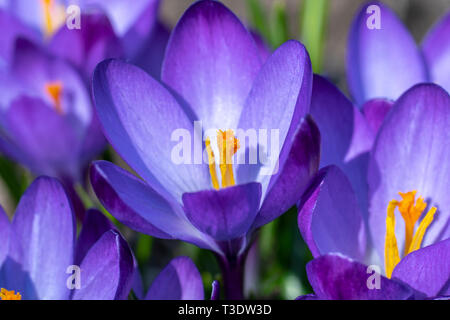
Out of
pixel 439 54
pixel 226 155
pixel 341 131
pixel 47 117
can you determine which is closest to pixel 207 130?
pixel 226 155

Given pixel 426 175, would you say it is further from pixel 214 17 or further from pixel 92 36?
pixel 92 36

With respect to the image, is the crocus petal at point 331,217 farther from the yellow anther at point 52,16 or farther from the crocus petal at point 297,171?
Result: the yellow anther at point 52,16

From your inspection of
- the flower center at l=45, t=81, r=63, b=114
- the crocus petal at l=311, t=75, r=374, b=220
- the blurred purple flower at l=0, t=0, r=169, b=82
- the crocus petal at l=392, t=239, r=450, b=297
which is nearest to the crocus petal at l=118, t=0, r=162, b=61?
the blurred purple flower at l=0, t=0, r=169, b=82

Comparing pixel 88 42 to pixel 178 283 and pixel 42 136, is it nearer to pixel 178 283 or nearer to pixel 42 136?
pixel 42 136

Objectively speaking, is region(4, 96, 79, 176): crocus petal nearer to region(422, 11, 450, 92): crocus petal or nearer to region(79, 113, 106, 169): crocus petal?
region(79, 113, 106, 169): crocus petal

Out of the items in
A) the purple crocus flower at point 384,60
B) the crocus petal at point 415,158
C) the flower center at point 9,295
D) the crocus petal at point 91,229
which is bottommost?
the flower center at point 9,295

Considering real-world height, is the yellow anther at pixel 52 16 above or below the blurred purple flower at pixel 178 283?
above

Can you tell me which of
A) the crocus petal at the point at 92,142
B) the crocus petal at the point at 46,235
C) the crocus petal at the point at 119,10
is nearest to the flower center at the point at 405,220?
the crocus petal at the point at 46,235

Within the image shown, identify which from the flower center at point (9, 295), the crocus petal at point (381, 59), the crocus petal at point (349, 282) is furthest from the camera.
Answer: the crocus petal at point (381, 59)
